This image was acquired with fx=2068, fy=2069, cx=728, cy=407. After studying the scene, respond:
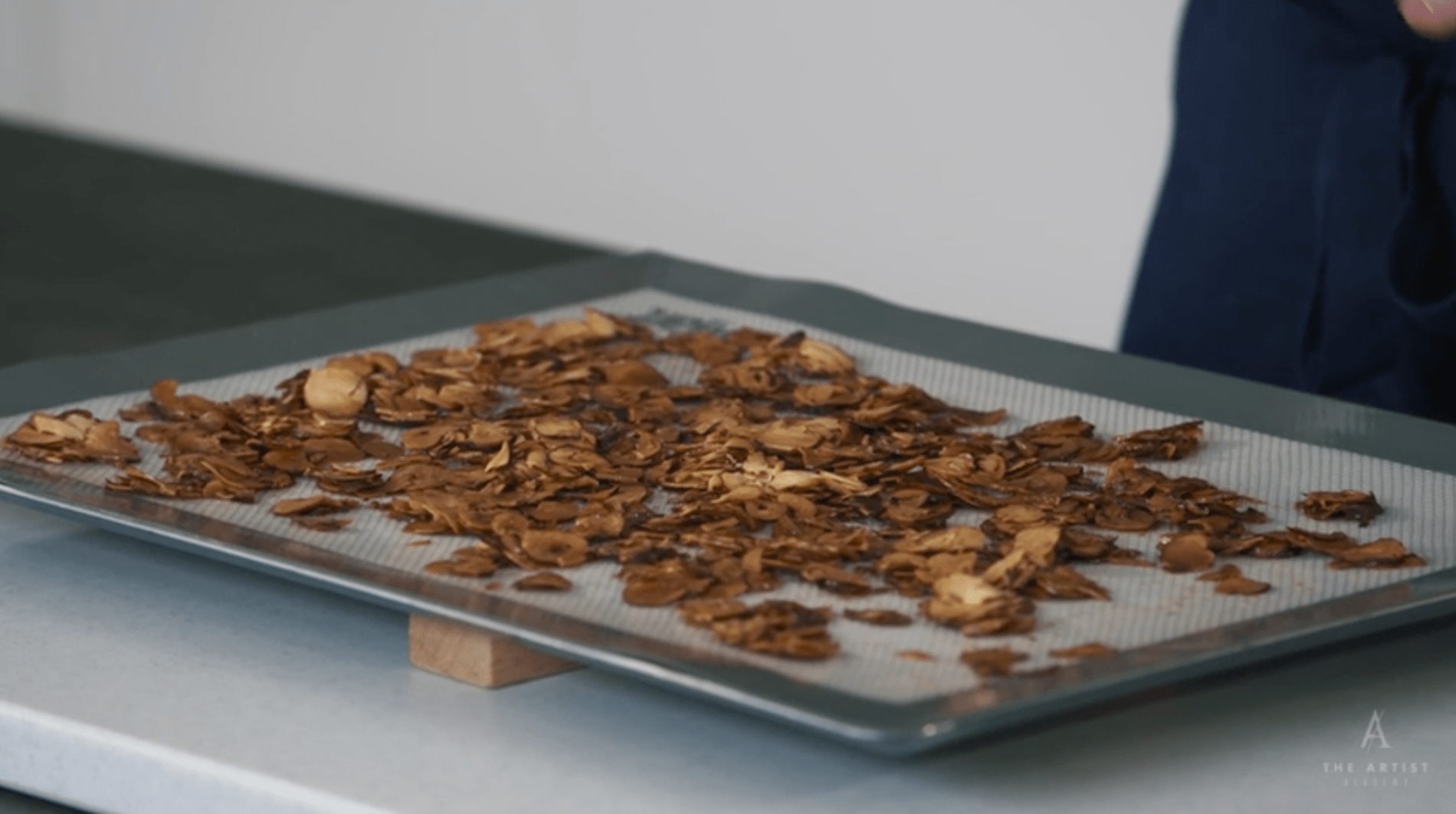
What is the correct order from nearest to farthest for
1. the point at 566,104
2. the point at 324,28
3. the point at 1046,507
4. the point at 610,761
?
the point at 610,761 < the point at 1046,507 < the point at 566,104 < the point at 324,28

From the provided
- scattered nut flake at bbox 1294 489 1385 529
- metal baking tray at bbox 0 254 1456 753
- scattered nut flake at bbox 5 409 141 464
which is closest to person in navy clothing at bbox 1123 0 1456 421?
metal baking tray at bbox 0 254 1456 753

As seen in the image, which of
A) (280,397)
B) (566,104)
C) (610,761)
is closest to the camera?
(610,761)

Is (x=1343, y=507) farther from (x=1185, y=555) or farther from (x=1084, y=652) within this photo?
(x=1084, y=652)

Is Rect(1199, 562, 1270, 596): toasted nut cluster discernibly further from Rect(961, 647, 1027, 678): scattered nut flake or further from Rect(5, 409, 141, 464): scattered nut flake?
Rect(5, 409, 141, 464): scattered nut flake

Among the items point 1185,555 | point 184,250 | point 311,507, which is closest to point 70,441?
point 311,507

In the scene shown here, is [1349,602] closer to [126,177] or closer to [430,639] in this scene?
[430,639]

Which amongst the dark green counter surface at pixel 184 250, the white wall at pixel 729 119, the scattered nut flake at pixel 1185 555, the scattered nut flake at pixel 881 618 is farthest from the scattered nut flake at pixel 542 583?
the white wall at pixel 729 119

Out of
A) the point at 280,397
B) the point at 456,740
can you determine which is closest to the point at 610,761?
the point at 456,740

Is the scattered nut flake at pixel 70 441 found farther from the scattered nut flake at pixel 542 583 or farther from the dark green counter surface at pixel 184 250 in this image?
the dark green counter surface at pixel 184 250
